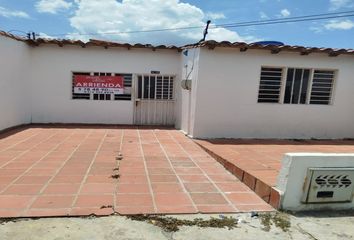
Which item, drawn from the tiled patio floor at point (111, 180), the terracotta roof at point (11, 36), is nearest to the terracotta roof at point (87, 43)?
the terracotta roof at point (11, 36)

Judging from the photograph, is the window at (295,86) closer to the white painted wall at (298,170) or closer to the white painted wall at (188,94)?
the white painted wall at (188,94)

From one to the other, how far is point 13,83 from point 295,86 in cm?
900

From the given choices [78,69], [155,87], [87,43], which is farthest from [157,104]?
[87,43]

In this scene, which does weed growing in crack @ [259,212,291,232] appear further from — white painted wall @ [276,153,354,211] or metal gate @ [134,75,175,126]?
metal gate @ [134,75,175,126]

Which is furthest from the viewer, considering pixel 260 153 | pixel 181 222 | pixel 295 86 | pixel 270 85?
pixel 295 86

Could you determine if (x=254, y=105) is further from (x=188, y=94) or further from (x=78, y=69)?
(x=78, y=69)

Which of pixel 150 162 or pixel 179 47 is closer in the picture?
pixel 150 162

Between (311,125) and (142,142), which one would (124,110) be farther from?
(311,125)

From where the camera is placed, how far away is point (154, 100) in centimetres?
1141

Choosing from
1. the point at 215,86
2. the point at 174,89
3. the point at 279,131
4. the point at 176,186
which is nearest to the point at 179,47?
the point at 174,89

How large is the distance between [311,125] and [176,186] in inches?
250

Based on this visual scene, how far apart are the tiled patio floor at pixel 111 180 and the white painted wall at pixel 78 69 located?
9.27 ft

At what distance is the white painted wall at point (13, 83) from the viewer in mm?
9000

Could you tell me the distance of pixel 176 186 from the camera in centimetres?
491
